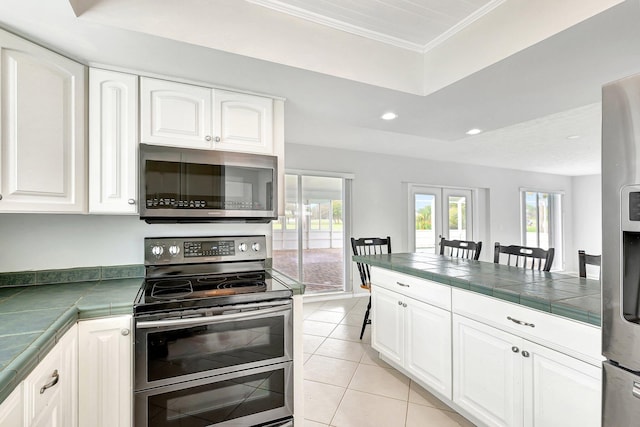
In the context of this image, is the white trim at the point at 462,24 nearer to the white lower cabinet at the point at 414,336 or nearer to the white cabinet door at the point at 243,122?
the white cabinet door at the point at 243,122

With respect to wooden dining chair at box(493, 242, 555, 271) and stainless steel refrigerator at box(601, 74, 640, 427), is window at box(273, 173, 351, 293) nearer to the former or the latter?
wooden dining chair at box(493, 242, 555, 271)

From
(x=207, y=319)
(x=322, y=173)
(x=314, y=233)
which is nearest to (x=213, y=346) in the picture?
(x=207, y=319)

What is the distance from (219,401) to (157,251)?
97 centimetres

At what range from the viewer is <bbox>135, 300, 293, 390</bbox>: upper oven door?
147 centimetres

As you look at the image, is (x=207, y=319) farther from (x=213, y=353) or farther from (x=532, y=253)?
(x=532, y=253)

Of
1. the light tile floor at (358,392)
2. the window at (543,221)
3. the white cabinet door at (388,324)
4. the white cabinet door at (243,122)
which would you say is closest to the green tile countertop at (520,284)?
the white cabinet door at (388,324)

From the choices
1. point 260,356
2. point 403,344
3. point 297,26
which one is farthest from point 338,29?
point 403,344

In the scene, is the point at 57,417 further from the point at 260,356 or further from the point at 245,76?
the point at 245,76

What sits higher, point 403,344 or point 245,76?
point 245,76

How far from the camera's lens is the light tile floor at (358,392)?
6.66 ft

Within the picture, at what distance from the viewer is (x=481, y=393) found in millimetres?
1773

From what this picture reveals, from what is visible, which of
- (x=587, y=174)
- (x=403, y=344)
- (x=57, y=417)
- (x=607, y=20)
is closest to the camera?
(x=57, y=417)

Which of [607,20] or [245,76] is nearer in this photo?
[607,20]

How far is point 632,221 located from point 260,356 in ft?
5.32
